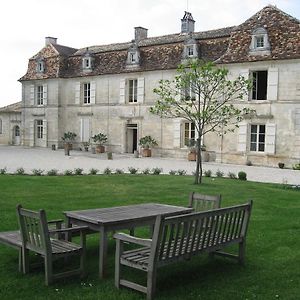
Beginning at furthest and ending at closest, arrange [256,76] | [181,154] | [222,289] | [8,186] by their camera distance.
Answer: [181,154] < [256,76] < [8,186] < [222,289]

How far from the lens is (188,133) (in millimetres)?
25766

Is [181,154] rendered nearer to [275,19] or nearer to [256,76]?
[256,76]

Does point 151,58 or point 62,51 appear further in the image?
point 62,51

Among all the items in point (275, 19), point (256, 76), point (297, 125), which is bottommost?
point (297, 125)

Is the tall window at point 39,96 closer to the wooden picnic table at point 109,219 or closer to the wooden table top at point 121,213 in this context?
the wooden table top at point 121,213

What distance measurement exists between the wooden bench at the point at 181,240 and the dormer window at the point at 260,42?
17903 millimetres

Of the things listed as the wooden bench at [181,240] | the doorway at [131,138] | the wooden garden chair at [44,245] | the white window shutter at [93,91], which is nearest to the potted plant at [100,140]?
the doorway at [131,138]

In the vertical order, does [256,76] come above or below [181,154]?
above

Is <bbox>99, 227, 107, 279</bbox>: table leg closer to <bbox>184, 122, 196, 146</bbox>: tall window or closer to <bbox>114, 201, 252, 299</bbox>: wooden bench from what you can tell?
<bbox>114, 201, 252, 299</bbox>: wooden bench

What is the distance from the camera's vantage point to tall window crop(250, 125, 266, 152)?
22797mm

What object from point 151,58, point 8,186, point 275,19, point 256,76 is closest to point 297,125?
point 256,76

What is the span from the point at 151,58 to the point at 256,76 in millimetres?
6718

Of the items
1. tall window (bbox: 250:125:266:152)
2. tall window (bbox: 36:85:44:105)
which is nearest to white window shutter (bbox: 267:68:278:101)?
tall window (bbox: 250:125:266:152)

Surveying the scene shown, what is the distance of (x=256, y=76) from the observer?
2347 cm
